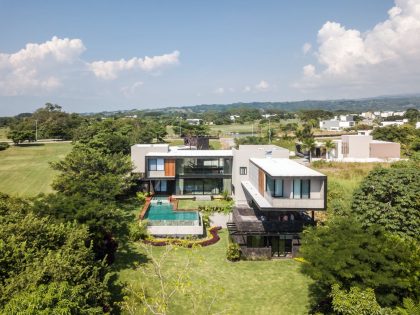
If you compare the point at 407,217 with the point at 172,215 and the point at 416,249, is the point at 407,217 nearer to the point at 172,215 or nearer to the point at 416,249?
the point at 416,249

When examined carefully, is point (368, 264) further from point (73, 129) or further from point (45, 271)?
point (73, 129)

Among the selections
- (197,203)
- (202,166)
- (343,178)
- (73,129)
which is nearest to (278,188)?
(197,203)

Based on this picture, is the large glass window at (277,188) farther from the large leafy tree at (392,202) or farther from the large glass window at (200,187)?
the large glass window at (200,187)

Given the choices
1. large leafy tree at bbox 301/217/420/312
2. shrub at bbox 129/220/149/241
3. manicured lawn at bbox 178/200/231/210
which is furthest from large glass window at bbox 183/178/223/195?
large leafy tree at bbox 301/217/420/312

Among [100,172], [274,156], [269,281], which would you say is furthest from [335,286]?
[100,172]

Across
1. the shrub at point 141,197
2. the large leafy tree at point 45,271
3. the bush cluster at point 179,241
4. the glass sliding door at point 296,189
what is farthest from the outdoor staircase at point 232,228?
the shrub at point 141,197
